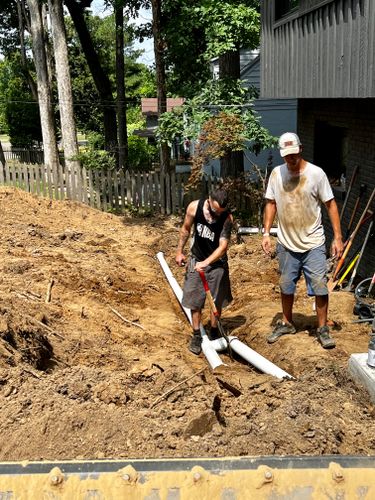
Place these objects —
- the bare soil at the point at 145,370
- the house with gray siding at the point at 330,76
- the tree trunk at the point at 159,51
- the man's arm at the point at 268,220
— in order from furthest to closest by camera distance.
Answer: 1. the tree trunk at the point at 159,51
2. the house with gray siding at the point at 330,76
3. the man's arm at the point at 268,220
4. the bare soil at the point at 145,370

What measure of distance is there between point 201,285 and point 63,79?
13123mm

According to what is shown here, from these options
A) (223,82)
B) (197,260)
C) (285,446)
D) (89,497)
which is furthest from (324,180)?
A: (223,82)

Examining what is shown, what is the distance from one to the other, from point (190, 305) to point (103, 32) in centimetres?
5247

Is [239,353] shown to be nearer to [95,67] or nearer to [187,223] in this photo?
[187,223]

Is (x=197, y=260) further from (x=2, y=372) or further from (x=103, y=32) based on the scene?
(x=103, y=32)

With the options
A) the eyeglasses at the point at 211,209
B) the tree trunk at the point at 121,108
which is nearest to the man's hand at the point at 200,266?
the eyeglasses at the point at 211,209

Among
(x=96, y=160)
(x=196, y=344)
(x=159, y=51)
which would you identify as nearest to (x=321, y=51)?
(x=196, y=344)

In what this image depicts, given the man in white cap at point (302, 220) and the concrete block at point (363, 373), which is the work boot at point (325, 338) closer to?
the man in white cap at point (302, 220)

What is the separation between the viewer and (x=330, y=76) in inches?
296

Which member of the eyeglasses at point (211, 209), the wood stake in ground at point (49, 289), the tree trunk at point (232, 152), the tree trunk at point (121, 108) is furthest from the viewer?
the tree trunk at point (121, 108)

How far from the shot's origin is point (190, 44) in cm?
1498

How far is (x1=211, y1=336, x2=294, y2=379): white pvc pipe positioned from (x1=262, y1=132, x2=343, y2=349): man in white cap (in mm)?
624

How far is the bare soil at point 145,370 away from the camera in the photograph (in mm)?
3377

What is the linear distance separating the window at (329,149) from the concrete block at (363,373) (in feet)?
22.3
